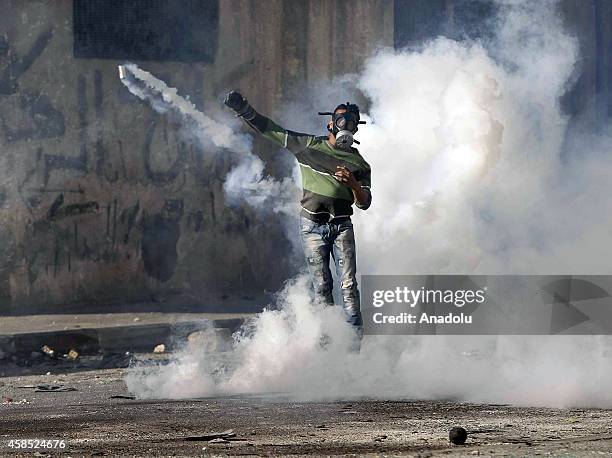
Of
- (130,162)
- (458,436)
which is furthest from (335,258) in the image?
(130,162)

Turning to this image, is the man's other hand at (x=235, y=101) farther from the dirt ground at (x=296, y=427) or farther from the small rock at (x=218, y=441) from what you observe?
the small rock at (x=218, y=441)

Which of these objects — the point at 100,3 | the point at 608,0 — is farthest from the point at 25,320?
the point at 608,0

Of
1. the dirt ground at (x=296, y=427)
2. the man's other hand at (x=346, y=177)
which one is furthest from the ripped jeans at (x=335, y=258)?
the dirt ground at (x=296, y=427)

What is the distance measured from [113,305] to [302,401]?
665 cm

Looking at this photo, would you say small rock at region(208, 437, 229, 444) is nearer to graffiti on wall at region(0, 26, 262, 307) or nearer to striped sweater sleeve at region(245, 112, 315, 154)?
striped sweater sleeve at region(245, 112, 315, 154)

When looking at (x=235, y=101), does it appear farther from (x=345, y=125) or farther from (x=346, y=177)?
(x=346, y=177)

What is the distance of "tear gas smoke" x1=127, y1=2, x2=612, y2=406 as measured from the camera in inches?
363

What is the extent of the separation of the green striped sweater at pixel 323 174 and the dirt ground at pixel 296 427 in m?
1.48

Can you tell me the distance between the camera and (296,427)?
7.16m

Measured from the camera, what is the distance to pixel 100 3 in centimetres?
1489

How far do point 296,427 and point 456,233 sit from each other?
4364 mm

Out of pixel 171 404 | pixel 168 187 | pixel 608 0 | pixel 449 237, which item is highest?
pixel 608 0

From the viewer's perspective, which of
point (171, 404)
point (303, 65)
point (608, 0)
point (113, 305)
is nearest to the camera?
point (171, 404)

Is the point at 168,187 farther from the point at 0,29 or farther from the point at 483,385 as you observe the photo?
the point at 483,385
